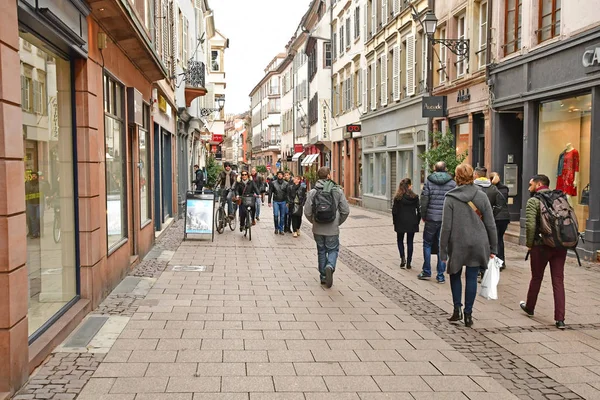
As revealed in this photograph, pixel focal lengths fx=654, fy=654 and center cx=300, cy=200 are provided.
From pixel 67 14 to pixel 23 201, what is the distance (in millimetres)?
2522

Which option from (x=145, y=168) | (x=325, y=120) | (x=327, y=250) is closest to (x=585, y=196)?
(x=327, y=250)

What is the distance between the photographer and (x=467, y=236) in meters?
7.35

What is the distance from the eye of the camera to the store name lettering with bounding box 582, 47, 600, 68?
11930 mm

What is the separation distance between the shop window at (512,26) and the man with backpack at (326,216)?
27.5ft

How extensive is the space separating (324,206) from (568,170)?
6.86 metres

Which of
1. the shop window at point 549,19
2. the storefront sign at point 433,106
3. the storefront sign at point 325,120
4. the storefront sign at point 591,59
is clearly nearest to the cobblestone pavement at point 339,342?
the storefront sign at point 591,59

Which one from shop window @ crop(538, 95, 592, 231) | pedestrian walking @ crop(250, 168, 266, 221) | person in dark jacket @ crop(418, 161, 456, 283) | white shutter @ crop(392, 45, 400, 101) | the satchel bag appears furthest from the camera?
white shutter @ crop(392, 45, 400, 101)

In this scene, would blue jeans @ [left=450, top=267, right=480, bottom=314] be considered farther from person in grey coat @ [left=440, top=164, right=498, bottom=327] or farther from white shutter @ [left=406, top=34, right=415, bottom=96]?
white shutter @ [left=406, top=34, right=415, bottom=96]

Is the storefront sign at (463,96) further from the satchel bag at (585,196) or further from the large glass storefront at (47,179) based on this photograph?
the large glass storefront at (47,179)

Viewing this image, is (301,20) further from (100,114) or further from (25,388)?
(25,388)

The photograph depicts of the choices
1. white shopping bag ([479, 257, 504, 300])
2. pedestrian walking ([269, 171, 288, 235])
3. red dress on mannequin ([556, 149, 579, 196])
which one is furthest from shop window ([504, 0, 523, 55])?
white shopping bag ([479, 257, 504, 300])

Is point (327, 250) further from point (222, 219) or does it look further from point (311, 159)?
point (311, 159)

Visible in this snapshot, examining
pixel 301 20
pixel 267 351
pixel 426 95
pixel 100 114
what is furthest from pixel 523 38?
pixel 301 20

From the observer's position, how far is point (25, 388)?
5.04 m
